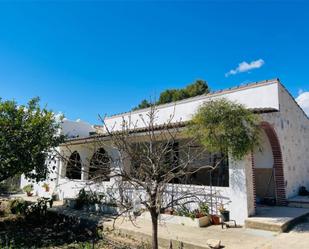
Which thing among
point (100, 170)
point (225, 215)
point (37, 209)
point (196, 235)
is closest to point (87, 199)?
point (37, 209)

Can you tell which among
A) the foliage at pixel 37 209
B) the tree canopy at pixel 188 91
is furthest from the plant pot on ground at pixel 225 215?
the tree canopy at pixel 188 91

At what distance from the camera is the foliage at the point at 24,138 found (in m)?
11.2

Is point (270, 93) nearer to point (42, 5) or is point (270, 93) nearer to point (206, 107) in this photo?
point (206, 107)

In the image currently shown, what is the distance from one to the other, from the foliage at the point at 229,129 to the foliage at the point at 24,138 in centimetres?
693

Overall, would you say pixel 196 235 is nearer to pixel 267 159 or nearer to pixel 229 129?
pixel 229 129

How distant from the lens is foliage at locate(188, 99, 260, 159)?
34.4 ft

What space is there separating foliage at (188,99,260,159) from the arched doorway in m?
3.05

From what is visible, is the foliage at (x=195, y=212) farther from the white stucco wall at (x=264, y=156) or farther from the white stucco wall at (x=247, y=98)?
the white stucco wall at (x=264, y=156)

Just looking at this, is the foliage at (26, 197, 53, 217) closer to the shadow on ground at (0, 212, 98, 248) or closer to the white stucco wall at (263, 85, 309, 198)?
the shadow on ground at (0, 212, 98, 248)

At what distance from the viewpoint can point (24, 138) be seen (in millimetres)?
11625

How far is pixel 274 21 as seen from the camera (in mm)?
13055

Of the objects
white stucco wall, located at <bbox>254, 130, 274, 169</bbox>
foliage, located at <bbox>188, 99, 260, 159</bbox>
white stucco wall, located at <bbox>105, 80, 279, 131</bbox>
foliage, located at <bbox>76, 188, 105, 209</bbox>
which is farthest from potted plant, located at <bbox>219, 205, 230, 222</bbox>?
foliage, located at <bbox>76, 188, 105, 209</bbox>

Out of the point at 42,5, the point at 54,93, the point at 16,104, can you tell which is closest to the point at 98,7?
the point at 42,5

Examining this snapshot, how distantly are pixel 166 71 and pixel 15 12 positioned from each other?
9524 millimetres
